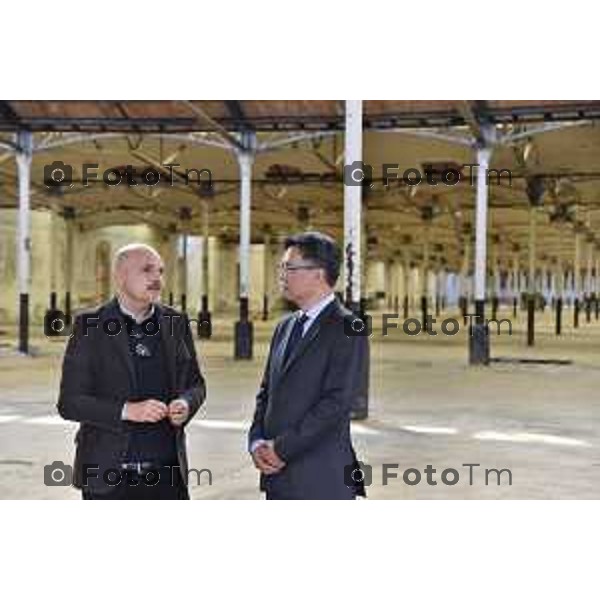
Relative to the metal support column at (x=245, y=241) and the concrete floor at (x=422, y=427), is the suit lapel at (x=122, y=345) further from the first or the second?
the metal support column at (x=245, y=241)

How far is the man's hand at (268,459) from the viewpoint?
3.92 m

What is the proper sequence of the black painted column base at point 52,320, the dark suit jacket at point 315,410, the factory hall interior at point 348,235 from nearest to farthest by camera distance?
the dark suit jacket at point 315,410, the factory hall interior at point 348,235, the black painted column base at point 52,320

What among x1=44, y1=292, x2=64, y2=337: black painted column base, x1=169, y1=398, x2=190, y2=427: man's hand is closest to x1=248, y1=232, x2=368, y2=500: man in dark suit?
x1=169, y1=398, x2=190, y2=427: man's hand

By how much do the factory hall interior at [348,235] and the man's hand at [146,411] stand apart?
1428 millimetres

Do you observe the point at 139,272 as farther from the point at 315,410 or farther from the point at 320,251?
the point at 315,410

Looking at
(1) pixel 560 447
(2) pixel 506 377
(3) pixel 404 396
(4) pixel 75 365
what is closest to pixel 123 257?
(4) pixel 75 365

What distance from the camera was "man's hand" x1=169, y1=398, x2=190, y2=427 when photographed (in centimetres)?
397

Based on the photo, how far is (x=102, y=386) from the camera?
13.5 feet

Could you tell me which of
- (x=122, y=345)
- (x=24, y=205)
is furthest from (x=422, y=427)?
(x=24, y=205)

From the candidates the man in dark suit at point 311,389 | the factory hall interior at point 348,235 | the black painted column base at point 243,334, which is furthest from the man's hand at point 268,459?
the black painted column base at point 243,334

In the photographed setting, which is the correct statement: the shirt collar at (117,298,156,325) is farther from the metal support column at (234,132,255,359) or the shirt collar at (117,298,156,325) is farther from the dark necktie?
the metal support column at (234,132,255,359)

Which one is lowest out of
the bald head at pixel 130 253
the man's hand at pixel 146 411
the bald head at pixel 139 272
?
the man's hand at pixel 146 411

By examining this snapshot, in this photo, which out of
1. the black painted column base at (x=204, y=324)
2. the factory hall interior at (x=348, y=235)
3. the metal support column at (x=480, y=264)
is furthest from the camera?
the black painted column base at (x=204, y=324)
